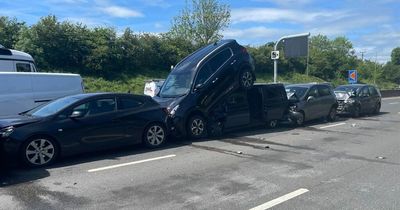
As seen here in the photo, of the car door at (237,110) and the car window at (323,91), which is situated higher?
the car window at (323,91)

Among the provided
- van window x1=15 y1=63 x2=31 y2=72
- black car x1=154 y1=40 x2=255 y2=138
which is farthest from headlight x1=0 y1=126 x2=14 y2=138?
van window x1=15 y1=63 x2=31 y2=72

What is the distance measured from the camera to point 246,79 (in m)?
13.4

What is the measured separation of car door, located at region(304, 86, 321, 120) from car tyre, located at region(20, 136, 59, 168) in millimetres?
9701

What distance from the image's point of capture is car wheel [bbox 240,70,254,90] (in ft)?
43.4

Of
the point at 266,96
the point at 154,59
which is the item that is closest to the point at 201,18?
the point at 154,59

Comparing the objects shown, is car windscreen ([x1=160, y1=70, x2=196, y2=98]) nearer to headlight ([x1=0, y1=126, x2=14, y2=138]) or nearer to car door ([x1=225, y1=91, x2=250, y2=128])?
car door ([x1=225, y1=91, x2=250, y2=128])

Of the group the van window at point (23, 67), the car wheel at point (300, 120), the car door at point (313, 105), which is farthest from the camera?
the car door at point (313, 105)

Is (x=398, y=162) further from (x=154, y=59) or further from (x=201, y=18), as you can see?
(x=201, y=18)

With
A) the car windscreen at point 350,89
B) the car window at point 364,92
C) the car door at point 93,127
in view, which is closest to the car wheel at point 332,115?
the car windscreen at point 350,89

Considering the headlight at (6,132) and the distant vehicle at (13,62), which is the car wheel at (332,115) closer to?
the distant vehicle at (13,62)

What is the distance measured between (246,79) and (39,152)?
7.04 m

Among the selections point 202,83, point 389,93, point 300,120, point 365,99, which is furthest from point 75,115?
point 389,93

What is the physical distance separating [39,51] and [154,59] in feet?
35.8

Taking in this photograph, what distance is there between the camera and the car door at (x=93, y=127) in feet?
28.8
